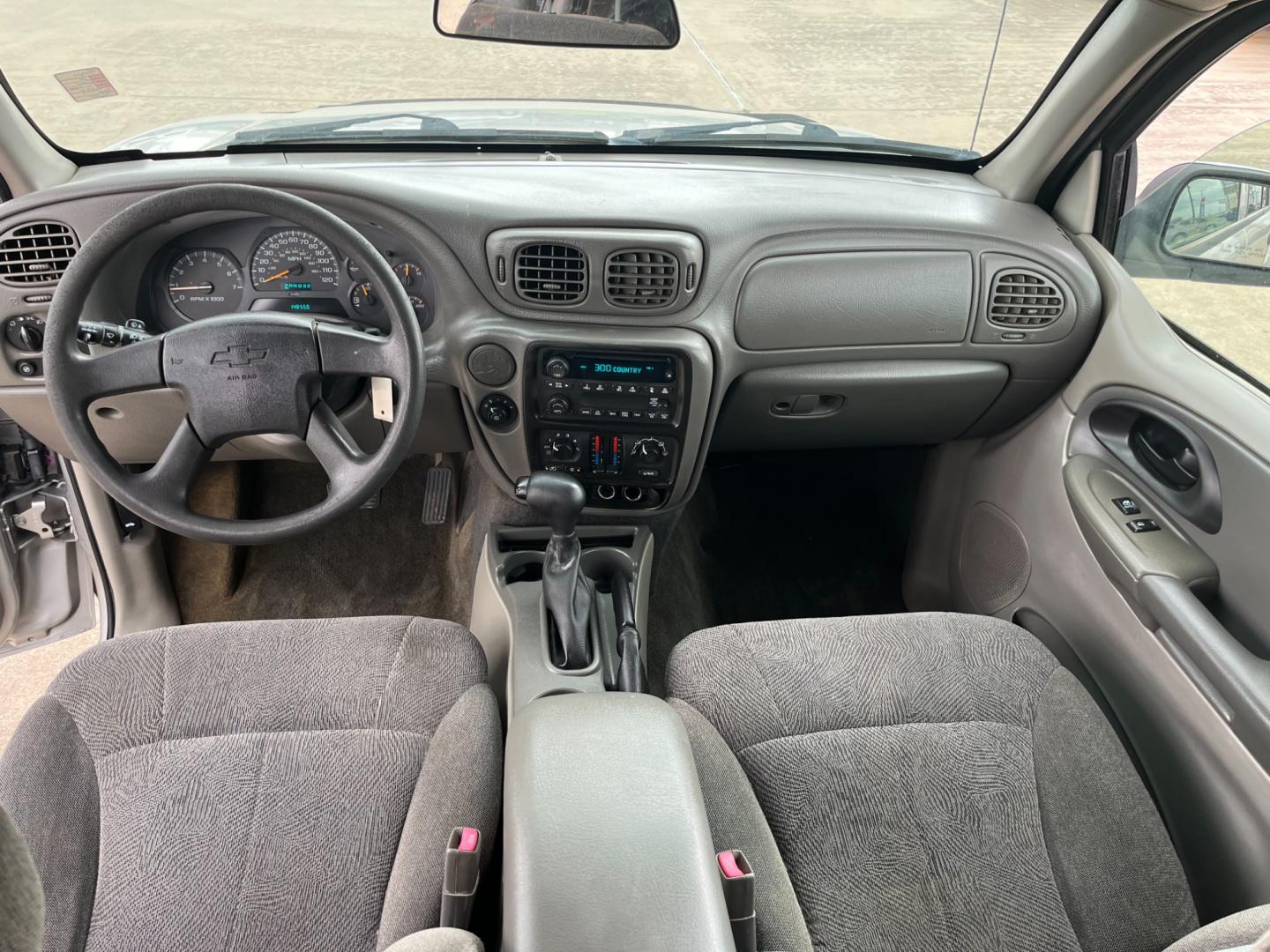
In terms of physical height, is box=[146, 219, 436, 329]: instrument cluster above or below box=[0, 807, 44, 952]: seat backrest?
below

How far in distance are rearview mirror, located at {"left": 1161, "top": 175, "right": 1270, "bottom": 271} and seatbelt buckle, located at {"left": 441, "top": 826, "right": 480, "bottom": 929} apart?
1.58 m

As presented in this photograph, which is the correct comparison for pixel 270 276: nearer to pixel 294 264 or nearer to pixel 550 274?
pixel 294 264

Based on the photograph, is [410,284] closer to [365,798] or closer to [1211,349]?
[365,798]

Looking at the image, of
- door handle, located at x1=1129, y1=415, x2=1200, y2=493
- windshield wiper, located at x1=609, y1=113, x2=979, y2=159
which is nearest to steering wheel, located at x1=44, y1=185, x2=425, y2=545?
windshield wiper, located at x1=609, y1=113, x2=979, y2=159

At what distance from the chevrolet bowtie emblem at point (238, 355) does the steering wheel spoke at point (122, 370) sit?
0.09m

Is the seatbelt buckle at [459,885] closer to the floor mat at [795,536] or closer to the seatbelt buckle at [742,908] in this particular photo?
the seatbelt buckle at [742,908]

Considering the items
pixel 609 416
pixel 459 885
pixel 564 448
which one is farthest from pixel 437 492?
pixel 459 885

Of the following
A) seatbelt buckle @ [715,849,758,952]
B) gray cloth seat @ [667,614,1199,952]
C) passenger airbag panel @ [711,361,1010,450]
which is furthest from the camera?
passenger airbag panel @ [711,361,1010,450]

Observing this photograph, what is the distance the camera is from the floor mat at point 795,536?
90.2 inches

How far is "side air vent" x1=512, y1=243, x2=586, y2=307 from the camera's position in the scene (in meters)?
1.54

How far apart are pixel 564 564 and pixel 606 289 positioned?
0.48 meters

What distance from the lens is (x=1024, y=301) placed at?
67.1 inches

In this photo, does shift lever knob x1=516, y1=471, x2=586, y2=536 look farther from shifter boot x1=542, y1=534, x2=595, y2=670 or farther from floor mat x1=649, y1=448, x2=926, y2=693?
floor mat x1=649, y1=448, x2=926, y2=693

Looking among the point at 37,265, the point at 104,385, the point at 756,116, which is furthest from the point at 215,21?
the point at 104,385
